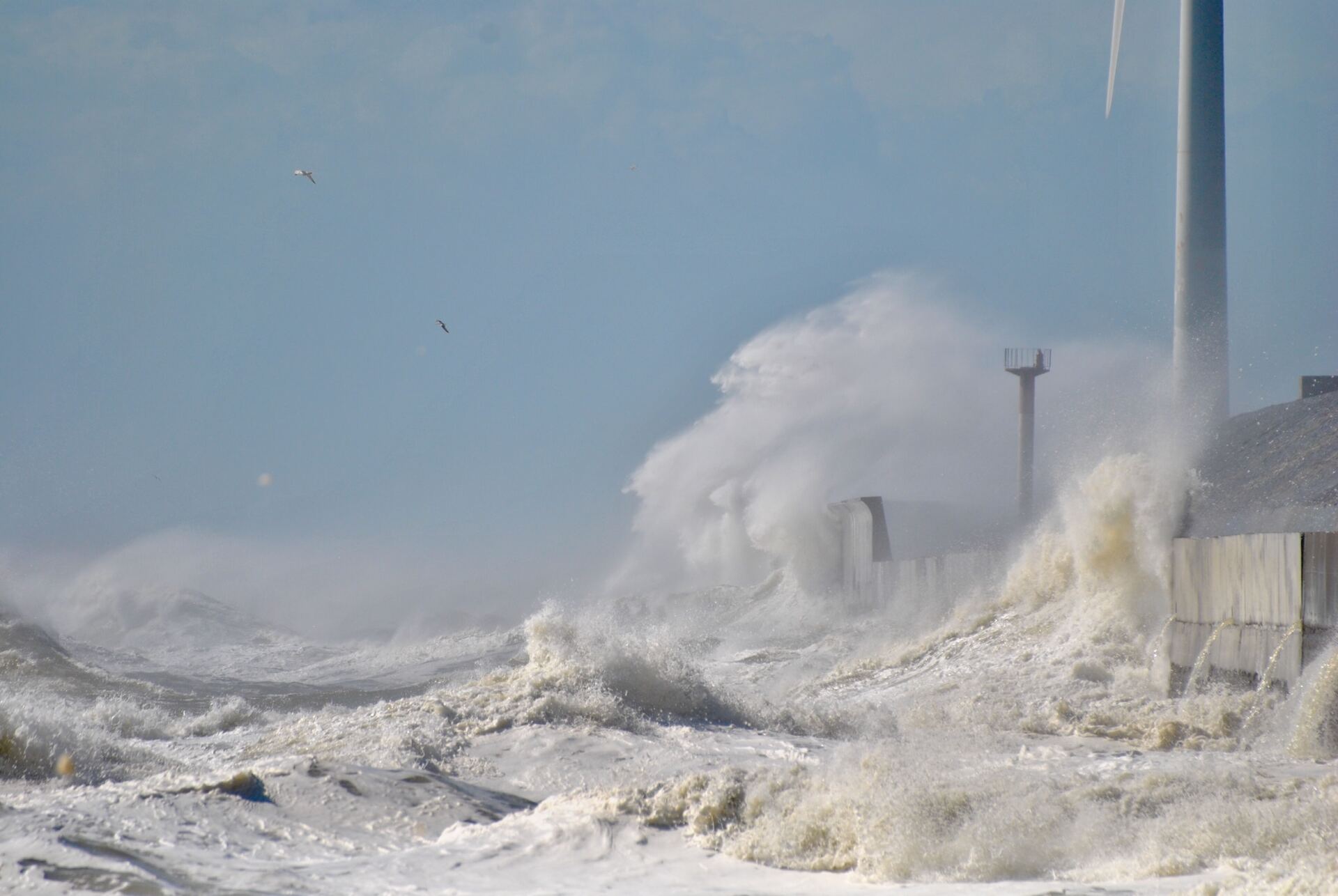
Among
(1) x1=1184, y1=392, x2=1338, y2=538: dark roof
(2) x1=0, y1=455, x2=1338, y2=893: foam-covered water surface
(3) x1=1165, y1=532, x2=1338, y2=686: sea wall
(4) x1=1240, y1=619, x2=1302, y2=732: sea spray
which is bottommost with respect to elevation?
(2) x1=0, y1=455, x2=1338, y2=893: foam-covered water surface

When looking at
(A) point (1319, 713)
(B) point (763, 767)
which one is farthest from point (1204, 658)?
(B) point (763, 767)

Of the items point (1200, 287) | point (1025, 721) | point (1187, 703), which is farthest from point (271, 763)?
point (1200, 287)

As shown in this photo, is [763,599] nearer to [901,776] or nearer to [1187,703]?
[1187,703]

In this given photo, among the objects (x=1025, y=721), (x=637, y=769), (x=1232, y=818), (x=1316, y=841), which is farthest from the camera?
(x=1025, y=721)

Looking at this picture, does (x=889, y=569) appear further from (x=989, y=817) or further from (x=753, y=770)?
(x=989, y=817)

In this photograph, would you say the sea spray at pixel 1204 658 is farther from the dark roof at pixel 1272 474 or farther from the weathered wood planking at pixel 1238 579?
the dark roof at pixel 1272 474

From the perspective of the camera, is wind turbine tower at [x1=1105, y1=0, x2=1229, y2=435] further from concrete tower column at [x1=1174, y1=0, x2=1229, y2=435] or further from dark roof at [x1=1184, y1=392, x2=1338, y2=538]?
dark roof at [x1=1184, y1=392, x2=1338, y2=538]

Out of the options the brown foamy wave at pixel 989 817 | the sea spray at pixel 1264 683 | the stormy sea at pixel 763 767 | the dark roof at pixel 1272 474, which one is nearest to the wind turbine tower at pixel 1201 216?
the dark roof at pixel 1272 474

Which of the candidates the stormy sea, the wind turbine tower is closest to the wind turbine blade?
the wind turbine tower
